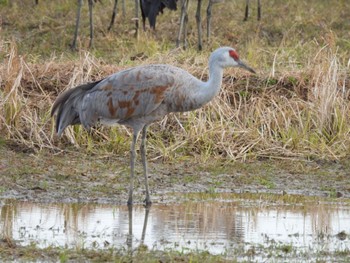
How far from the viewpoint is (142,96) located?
8023 mm

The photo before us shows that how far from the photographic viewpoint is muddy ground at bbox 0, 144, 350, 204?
8266 mm

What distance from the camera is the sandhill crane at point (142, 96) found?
7.91 m

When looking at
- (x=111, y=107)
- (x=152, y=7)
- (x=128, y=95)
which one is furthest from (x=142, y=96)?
(x=152, y=7)

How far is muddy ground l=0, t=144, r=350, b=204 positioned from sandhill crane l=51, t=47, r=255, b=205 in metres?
0.46

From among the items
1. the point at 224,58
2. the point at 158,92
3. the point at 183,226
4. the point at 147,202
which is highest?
the point at 224,58

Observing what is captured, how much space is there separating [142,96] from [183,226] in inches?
52.8

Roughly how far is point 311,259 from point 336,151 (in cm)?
388

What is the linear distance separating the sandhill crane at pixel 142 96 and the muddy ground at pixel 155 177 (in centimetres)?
46

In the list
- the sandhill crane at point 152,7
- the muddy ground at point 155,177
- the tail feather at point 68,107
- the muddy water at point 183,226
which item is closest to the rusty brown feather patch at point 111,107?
the tail feather at point 68,107

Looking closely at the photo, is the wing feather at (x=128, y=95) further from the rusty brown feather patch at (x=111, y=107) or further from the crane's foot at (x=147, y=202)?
the crane's foot at (x=147, y=202)

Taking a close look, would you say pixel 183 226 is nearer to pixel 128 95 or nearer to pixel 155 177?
pixel 128 95

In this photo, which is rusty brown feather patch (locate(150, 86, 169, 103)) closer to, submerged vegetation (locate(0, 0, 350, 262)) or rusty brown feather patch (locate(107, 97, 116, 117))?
rusty brown feather patch (locate(107, 97, 116, 117))

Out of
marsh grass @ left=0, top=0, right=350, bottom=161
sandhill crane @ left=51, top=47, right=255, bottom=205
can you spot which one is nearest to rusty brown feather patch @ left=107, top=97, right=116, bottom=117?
sandhill crane @ left=51, top=47, right=255, bottom=205

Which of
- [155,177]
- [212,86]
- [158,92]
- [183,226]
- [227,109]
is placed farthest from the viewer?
[227,109]
